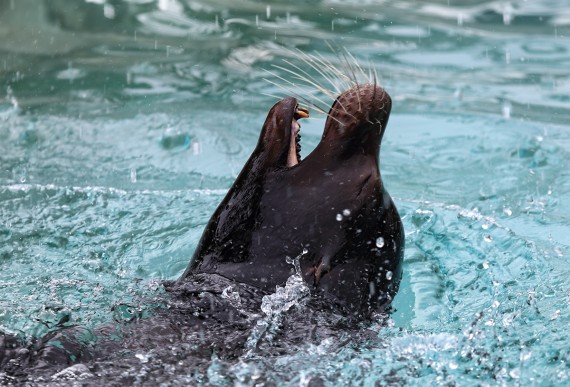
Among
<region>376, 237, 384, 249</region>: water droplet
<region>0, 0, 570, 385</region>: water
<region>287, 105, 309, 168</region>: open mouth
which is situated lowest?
<region>0, 0, 570, 385</region>: water

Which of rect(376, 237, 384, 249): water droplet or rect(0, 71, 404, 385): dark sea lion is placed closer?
rect(0, 71, 404, 385): dark sea lion

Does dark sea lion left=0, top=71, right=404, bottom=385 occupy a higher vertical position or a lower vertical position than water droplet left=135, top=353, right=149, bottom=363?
higher

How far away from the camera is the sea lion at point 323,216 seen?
3.19 metres

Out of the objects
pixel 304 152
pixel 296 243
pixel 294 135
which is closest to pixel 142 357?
pixel 296 243

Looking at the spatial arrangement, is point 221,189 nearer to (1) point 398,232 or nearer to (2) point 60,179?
(2) point 60,179

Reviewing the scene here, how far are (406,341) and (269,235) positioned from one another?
56 cm

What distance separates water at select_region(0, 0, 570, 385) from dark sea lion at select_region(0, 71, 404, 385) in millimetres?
120

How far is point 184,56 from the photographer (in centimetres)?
807

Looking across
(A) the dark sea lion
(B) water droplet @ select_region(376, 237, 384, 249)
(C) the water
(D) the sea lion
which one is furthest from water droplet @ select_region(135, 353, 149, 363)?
(B) water droplet @ select_region(376, 237, 384, 249)

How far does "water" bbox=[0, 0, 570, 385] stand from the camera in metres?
3.17

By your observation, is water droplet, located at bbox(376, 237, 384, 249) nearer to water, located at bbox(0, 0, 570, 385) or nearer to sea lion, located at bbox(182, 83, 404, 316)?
sea lion, located at bbox(182, 83, 404, 316)

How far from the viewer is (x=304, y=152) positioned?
6.07 m

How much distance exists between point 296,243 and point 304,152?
2.88 metres

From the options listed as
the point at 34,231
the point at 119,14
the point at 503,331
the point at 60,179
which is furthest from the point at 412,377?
the point at 119,14
